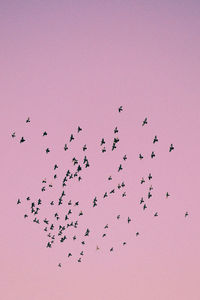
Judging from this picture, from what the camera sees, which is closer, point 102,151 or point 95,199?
point 102,151

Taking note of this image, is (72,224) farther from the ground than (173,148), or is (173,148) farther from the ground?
(173,148)

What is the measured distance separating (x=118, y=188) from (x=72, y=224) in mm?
6563

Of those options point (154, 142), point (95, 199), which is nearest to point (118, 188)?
point (95, 199)

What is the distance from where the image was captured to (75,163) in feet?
214

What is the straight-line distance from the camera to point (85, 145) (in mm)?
65938

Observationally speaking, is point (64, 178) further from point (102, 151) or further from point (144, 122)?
point (144, 122)

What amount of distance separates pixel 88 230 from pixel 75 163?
8461 mm

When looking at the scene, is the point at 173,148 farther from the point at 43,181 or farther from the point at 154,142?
the point at 43,181

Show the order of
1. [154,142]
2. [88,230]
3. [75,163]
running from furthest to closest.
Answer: [88,230], [75,163], [154,142]

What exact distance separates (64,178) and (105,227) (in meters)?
6.93

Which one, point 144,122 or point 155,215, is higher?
point 144,122

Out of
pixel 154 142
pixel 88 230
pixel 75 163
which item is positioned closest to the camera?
pixel 154 142

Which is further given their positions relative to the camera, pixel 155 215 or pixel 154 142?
pixel 155 215

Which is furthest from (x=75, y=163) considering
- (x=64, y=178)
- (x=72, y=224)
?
(x=72, y=224)
